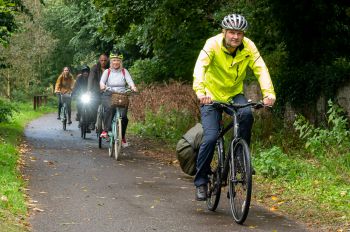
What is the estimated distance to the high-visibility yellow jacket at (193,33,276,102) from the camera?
23.7 ft

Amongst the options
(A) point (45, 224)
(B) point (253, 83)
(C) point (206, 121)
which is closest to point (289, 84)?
(B) point (253, 83)

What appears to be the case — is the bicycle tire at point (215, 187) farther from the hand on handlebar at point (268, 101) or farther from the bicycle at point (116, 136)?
the bicycle at point (116, 136)

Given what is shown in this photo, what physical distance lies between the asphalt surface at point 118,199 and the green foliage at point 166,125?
306 cm

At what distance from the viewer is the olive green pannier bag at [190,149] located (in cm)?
780

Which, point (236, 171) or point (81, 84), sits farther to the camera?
point (81, 84)

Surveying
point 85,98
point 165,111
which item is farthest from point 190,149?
point 165,111

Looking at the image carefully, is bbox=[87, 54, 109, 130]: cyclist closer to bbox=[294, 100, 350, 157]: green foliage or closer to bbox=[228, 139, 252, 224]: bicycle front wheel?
bbox=[294, 100, 350, 157]: green foliage

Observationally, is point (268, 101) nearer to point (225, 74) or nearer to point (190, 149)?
point (225, 74)

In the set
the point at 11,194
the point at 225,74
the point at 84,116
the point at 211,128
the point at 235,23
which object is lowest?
the point at 11,194

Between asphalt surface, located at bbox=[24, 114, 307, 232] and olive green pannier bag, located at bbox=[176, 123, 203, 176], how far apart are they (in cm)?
53

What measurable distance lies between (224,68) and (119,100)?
19.3 feet

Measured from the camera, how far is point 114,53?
13.3 m

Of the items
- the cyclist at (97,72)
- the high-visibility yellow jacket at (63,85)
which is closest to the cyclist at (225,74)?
the cyclist at (97,72)

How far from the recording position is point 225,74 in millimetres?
7352
